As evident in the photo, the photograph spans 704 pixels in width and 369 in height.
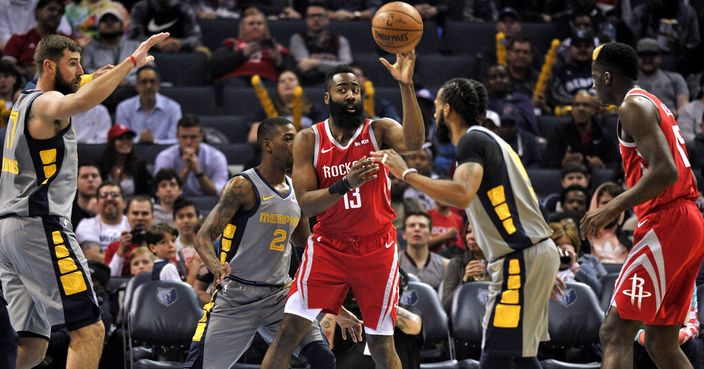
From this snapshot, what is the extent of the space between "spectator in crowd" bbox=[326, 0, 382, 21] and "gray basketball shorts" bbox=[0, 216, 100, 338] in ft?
27.7

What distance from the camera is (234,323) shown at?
6.72m

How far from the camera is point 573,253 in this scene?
8703mm

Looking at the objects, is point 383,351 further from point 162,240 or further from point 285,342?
point 162,240

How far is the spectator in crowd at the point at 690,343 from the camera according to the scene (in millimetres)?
7582

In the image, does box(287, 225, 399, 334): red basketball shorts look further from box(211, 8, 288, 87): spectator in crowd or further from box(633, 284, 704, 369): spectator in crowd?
box(211, 8, 288, 87): spectator in crowd

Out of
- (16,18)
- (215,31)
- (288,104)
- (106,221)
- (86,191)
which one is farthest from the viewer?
(215,31)

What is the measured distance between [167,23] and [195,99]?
1.13m

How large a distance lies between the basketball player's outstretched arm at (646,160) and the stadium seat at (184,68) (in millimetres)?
8081

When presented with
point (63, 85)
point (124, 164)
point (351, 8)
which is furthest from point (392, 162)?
point (351, 8)

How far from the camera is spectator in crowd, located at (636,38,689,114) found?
42.4ft

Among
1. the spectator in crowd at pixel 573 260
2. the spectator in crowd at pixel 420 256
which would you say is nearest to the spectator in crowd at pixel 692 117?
the spectator in crowd at pixel 573 260

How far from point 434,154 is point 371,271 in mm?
5430

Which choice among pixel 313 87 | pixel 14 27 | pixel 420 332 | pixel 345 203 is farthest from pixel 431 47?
pixel 345 203

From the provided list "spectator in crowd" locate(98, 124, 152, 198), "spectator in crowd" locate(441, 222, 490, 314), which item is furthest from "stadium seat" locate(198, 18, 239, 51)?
"spectator in crowd" locate(441, 222, 490, 314)
